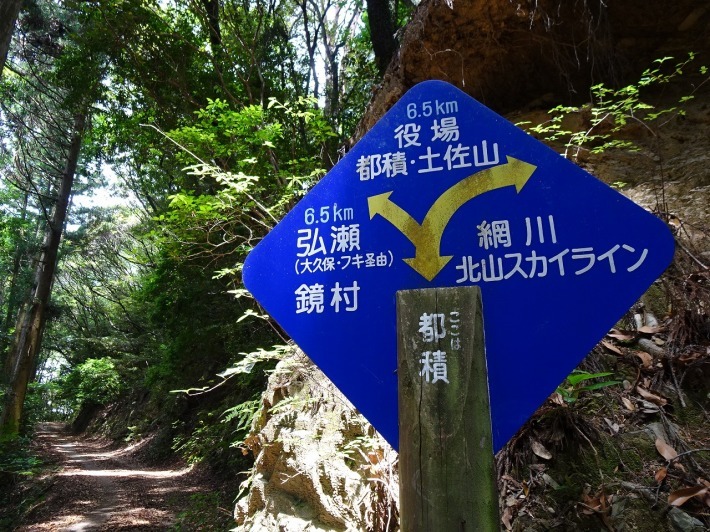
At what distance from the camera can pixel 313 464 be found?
3.18 m

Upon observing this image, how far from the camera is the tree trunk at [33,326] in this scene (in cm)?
1109

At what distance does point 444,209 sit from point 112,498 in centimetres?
1008

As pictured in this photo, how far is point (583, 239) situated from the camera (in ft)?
3.46

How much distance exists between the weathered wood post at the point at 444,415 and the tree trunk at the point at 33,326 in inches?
486

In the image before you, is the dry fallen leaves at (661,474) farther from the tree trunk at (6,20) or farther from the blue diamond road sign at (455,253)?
the tree trunk at (6,20)

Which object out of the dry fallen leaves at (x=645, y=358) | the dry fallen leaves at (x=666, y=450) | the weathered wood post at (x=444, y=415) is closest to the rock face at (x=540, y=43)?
the dry fallen leaves at (x=645, y=358)

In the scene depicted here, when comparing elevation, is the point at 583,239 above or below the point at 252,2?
below

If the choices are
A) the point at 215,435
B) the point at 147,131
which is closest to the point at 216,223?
the point at 147,131

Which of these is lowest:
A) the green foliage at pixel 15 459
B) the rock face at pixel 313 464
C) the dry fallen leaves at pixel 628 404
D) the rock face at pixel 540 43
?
the green foliage at pixel 15 459

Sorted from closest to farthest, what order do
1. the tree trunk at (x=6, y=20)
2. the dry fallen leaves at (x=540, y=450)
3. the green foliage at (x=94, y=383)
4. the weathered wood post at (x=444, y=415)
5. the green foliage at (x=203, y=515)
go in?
the weathered wood post at (x=444, y=415)
the dry fallen leaves at (x=540, y=450)
the tree trunk at (x=6, y=20)
the green foliage at (x=203, y=515)
the green foliage at (x=94, y=383)

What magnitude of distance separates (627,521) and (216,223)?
14.8 ft

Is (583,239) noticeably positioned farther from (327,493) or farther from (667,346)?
(327,493)

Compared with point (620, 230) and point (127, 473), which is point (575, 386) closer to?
point (620, 230)

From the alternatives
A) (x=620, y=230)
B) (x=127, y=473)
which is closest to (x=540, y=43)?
(x=620, y=230)
